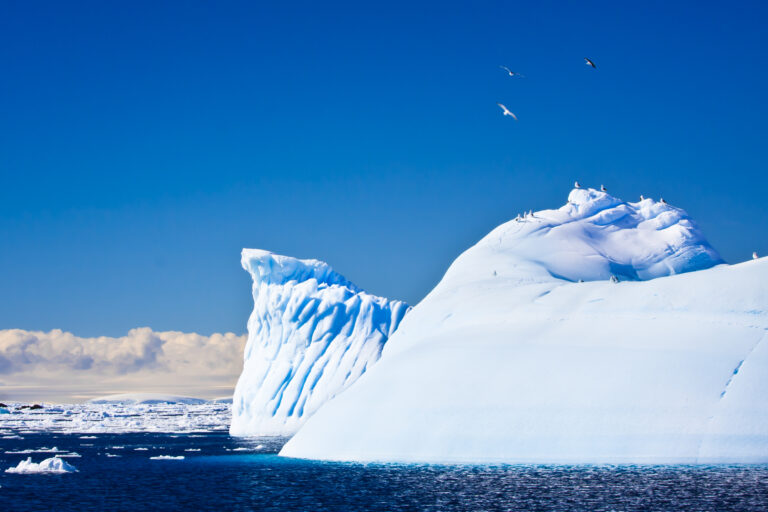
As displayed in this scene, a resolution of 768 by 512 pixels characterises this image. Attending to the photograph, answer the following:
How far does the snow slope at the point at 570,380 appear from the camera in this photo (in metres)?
32.0

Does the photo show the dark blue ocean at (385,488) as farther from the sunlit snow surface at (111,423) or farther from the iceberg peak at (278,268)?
the sunlit snow surface at (111,423)

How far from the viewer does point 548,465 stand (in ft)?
106

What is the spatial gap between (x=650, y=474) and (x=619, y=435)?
11.3 ft

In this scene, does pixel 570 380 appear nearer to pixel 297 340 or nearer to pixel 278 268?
pixel 297 340

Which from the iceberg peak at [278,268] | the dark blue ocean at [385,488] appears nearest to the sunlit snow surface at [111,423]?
the iceberg peak at [278,268]

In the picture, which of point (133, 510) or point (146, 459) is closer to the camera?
point (133, 510)

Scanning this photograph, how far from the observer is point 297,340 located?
75.7 meters

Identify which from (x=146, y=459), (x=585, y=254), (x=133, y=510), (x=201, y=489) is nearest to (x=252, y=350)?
(x=146, y=459)

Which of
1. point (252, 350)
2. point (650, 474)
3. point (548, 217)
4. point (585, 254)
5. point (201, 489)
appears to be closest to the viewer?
point (650, 474)

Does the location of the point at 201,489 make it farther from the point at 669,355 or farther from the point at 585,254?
the point at 585,254

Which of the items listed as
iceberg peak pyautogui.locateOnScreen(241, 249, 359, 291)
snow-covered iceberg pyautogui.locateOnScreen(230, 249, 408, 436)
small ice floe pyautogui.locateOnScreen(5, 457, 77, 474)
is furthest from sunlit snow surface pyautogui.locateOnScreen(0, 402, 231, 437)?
small ice floe pyautogui.locateOnScreen(5, 457, 77, 474)

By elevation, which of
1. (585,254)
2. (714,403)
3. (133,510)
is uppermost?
(585,254)

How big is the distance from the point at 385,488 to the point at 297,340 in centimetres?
4772

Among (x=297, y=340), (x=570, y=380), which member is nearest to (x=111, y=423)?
(x=297, y=340)
